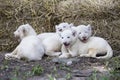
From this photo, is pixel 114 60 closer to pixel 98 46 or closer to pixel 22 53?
pixel 98 46

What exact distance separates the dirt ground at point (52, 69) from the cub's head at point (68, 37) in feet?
1.31

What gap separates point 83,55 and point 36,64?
106 cm

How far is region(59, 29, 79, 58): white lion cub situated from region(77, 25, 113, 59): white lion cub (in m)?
0.10

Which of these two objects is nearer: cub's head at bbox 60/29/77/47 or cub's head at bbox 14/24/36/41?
cub's head at bbox 60/29/77/47

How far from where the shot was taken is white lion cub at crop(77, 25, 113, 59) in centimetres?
848

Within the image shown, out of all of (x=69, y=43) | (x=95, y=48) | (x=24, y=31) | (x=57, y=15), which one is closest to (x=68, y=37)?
(x=69, y=43)

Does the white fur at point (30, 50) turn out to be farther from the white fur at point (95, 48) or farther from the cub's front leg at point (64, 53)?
the white fur at point (95, 48)

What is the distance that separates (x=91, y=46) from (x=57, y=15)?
1.57 metres

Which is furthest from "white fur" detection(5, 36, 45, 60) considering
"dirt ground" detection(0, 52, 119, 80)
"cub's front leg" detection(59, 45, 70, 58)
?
"cub's front leg" detection(59, 45, 70, 58)

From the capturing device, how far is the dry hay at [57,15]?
952cm

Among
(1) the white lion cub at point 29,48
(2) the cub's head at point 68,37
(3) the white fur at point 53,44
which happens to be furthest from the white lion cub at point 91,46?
(1) the white lion cub at point 29,48

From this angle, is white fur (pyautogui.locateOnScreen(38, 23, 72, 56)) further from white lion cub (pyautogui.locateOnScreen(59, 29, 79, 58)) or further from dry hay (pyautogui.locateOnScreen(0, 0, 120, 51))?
dry hay (pyautogui.locateOnScreen(0, 0, 120, 51))

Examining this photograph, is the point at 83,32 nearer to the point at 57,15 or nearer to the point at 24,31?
the point at 24,31

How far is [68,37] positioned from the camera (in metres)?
8.42
